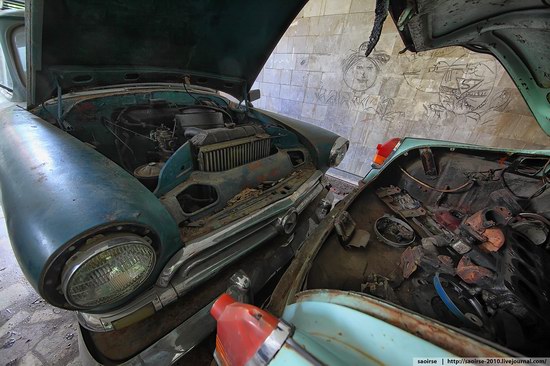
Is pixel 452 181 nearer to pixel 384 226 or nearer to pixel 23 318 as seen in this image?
pixel 384 226

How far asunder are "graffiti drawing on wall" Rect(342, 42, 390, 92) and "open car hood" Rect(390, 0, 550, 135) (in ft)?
6.55

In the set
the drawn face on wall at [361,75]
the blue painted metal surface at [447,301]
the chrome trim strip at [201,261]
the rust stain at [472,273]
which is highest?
the drawn face on wall at [361,75]

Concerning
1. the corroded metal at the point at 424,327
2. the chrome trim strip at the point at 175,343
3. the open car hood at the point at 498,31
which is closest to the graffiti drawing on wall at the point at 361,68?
the open car hood at the point at 498,31

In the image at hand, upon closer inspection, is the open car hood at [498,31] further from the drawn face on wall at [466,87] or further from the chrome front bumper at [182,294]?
the drawn face on wall at [466,87]

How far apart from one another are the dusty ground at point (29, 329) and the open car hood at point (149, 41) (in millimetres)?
1345

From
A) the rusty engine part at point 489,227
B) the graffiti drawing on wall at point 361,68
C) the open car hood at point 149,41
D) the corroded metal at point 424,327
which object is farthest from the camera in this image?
the graffiti drawing on wall at point 361,68

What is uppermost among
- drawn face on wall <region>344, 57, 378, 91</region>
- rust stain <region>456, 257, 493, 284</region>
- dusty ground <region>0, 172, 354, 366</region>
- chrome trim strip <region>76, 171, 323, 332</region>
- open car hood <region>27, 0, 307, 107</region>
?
drawn face on wall <region>344, 57, 378, 91</region>

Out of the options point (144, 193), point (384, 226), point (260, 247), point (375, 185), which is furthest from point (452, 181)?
point (144, 193)

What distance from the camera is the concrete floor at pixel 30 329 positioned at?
1294mm

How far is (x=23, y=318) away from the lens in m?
1.49

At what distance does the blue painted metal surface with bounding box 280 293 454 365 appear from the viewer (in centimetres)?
49

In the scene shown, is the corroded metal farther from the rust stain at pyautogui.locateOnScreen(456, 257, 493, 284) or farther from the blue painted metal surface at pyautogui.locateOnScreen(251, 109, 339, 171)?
the blue painted metal surface at pyautogui.locateOnScreen(251, 109, 339, 171)

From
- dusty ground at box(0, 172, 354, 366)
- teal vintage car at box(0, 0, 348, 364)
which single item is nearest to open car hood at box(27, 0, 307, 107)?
teal vintage car at box(0, 0, 348, 364)

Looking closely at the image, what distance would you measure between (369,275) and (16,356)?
201 cm
